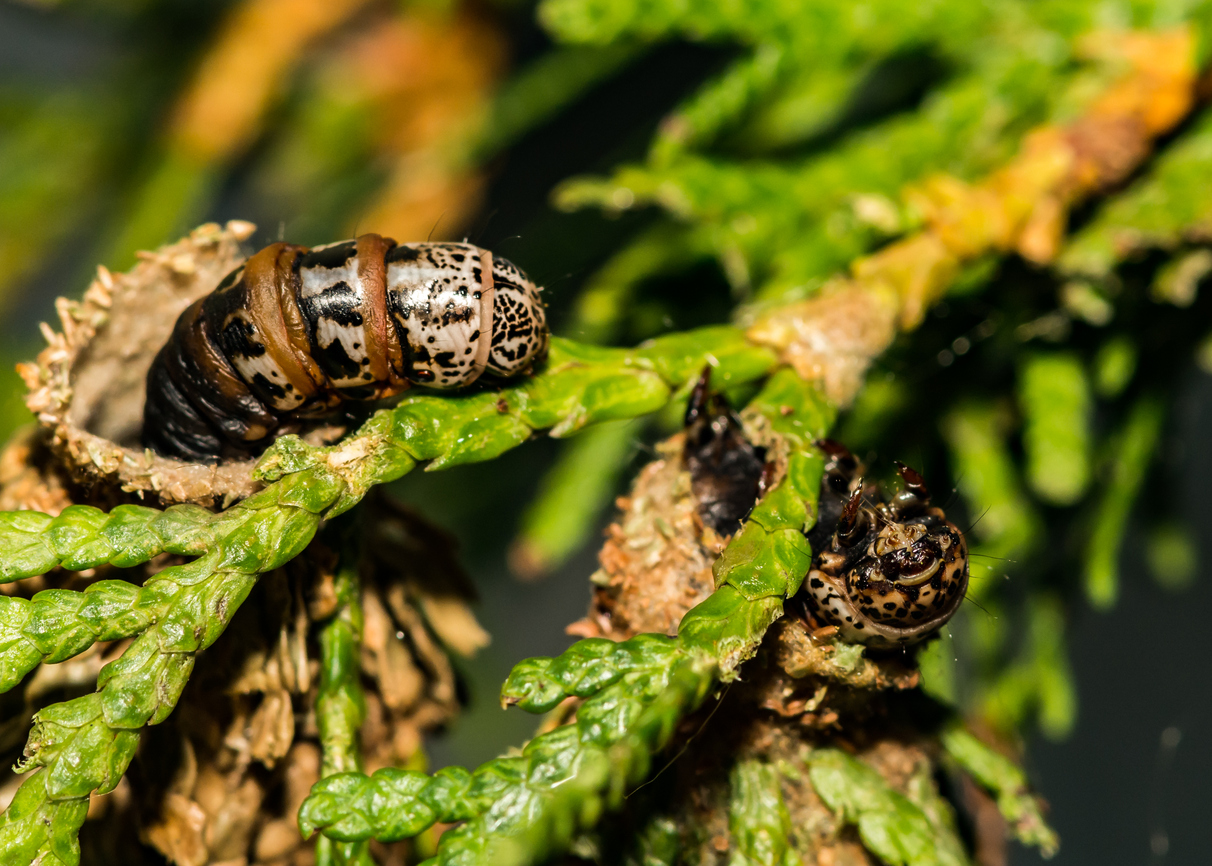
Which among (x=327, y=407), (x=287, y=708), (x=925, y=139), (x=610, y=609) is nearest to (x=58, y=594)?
(x=287, y=708)

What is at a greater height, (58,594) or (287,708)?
(58,594)

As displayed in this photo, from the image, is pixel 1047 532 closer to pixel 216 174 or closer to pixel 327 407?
pixel 327 407

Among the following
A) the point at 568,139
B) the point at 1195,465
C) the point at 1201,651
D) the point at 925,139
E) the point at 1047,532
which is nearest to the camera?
the point at 925,139

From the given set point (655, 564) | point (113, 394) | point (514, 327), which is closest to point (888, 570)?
point (655, 564)

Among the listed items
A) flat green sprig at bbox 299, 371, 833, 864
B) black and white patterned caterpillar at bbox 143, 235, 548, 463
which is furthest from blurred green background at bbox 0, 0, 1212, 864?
flat green sprig at bbox 299, 371, 833, 864

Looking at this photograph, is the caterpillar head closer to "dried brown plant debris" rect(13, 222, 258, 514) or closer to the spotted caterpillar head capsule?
"dried brown plant debris" rect(13, 222, 258, 514)

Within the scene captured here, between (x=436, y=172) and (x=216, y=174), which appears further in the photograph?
(x=216, y=174)

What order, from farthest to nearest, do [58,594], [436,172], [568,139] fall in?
[568,139], [436,172], [58,594]
